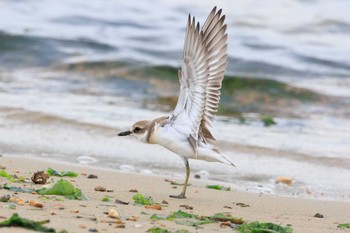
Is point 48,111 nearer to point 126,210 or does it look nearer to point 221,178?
point 221,178

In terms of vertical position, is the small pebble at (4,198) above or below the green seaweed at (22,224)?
above

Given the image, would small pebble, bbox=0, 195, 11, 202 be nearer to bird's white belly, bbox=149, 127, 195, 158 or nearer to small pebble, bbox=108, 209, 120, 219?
small pebble, bbox=108, 209, 120, 219

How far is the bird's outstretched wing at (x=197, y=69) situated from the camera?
21.6ft

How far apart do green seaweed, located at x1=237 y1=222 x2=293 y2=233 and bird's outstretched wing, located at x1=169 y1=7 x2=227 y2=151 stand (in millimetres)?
1540

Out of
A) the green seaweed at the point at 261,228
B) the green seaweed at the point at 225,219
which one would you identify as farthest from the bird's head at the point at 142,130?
the green seaweed at the point at 261,228

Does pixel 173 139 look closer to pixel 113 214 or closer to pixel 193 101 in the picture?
pixel 193 101

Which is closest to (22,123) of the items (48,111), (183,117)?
(48,111)

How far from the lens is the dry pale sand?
195 inches

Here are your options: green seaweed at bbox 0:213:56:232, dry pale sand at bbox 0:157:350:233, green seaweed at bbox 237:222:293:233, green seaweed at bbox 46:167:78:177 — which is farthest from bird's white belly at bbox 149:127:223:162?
green seaweed at bbox 0:213:56:232

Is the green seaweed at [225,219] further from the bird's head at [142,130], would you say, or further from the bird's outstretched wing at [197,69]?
the bird's head at [142,130]

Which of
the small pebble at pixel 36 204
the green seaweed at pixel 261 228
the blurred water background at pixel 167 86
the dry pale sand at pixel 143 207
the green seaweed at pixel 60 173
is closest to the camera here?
the dry pale sand at pixel 143 207

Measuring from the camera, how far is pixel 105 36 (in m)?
18.6

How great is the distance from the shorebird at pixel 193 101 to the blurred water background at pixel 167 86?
1.33 meters

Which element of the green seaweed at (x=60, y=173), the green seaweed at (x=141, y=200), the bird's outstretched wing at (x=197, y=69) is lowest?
the green seaweed at (x=141, y=200)
